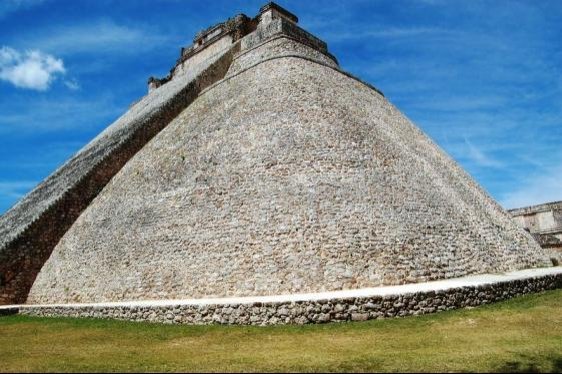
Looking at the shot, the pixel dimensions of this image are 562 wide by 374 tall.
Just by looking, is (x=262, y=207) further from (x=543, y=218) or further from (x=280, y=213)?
(x=543, y=218)

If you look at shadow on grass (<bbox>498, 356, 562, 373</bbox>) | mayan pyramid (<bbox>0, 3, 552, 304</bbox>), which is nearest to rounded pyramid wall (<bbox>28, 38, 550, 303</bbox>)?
mayan pyramid (<bbox>0, 3, 552, 304</bbox>)

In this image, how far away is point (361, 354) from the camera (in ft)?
21.5

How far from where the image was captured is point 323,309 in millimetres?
8797

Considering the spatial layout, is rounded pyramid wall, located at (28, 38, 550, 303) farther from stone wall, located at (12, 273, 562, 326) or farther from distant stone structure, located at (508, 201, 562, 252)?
distant stone structure, located at (508, 201, 562, 252)

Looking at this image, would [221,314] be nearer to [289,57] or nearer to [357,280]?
[357,280]

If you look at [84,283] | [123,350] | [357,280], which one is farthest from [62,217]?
[357,280]

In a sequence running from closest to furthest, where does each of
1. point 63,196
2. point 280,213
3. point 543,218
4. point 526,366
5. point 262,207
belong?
point 526,366
point 280,213
point 262,207
point 63,196
point 543,218

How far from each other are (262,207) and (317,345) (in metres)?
4.96

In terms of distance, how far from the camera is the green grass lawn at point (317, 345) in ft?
20.0

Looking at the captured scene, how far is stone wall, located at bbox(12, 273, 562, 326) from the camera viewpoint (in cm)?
881

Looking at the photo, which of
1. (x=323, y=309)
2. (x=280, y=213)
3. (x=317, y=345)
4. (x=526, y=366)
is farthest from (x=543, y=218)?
(x=317, y=345)

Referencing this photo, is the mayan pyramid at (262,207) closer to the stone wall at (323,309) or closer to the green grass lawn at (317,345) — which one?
the stone wall at (323,309)

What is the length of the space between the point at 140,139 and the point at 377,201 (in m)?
10.1

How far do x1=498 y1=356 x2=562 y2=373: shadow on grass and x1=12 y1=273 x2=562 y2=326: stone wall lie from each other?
292 centimetres
